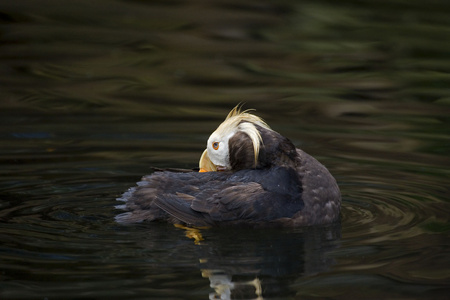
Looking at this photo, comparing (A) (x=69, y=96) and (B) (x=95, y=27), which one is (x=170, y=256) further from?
(B) (x=95, y=27)

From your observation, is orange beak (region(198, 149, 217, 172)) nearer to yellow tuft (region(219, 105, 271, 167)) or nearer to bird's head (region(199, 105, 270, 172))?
bird's head (region(199, 105, 270, 172))

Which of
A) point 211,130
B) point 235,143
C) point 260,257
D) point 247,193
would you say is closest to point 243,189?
point 247,193

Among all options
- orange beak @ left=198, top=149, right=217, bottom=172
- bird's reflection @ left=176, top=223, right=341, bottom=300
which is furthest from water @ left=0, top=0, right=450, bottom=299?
orange beak @ left=198, top=149, right=217, bottom=172

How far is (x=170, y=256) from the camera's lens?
205 inches

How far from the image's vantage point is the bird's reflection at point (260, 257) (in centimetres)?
481

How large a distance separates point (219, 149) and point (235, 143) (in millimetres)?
140

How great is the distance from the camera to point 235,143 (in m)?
5.90

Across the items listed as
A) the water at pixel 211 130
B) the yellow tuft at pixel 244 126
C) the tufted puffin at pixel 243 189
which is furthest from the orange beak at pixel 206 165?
the water at pixel 211 130

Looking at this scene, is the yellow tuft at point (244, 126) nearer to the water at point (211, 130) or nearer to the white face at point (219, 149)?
the white face at point (219, 149)

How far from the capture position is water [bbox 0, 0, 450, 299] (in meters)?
4.99

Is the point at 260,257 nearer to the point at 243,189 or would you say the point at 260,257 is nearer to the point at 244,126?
the point at 243,189

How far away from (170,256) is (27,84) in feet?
17.9

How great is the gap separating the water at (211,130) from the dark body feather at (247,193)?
0.39 ft

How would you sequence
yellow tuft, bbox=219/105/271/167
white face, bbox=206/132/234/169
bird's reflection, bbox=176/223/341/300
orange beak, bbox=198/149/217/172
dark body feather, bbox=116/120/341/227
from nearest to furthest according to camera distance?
bird's reflection, bbox=176/223/341/300 < dark body feather, bbox=116/120/341/227 < yellow tuft, bbox=219/105/271/167 < white face, bbox=206/132/234/169 < orange beak, bbox=198/149/217/172
